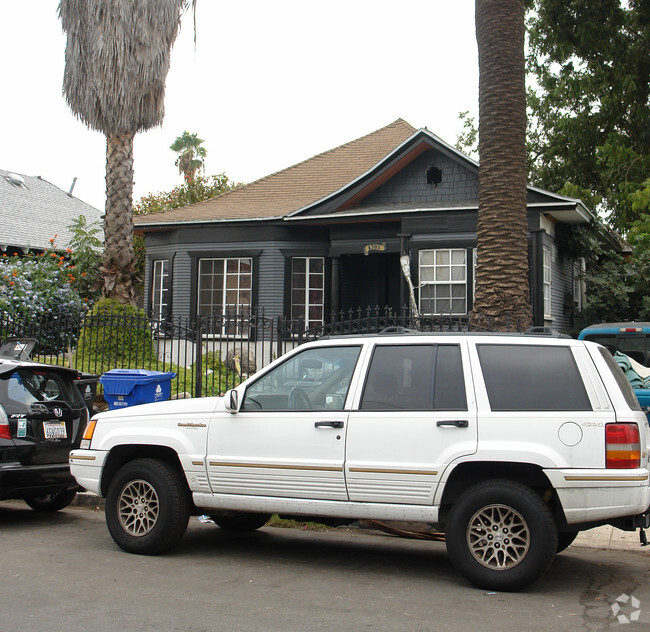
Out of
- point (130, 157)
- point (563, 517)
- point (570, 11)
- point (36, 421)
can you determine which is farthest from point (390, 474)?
point (570, 11)

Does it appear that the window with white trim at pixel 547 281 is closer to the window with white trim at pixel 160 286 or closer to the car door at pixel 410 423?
the window with white trim at pixel 160 286

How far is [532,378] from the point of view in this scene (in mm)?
5621

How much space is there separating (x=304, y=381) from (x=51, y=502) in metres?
3.99

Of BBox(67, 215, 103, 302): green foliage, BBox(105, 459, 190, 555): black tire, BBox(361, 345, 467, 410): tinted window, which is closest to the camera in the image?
BBox(361, 345, 467, 410): tinted window

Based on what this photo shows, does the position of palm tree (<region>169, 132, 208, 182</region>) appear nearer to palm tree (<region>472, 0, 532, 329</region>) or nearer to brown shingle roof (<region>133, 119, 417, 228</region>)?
brown shingle roof (<region>133, 119, 417, 228</region>)

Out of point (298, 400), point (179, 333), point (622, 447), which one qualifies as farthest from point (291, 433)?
point (179, 333)

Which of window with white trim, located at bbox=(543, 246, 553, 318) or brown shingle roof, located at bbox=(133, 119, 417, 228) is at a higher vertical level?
brown shingle roof, located at bbox=(133, 119, 417, 228)

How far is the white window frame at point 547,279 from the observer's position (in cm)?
1801

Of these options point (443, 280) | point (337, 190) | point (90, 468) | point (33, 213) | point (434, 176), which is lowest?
point (90, 468)

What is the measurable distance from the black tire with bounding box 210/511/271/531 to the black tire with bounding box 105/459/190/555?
91 centimetres

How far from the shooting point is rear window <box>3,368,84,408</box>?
783cm

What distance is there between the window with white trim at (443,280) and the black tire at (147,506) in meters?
12.1

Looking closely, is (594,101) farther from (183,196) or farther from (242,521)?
(242,521)

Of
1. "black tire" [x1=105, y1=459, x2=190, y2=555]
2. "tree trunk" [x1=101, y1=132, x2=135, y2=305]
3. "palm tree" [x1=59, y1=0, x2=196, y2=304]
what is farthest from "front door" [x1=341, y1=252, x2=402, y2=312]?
"black tire" [x1=105, y1=459, x2=190, y2=555]
